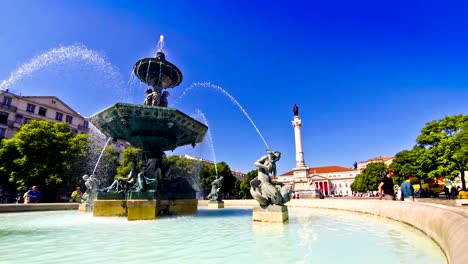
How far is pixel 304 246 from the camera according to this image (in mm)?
4941


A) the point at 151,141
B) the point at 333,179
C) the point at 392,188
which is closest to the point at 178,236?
the point at 151,141

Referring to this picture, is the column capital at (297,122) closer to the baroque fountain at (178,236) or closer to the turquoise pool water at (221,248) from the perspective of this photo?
the baroque fountain at (178,236)

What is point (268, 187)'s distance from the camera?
9117mm

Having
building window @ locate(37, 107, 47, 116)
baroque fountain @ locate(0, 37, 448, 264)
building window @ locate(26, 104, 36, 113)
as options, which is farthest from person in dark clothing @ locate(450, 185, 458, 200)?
building window @ locate(26, 104, 36, 113)

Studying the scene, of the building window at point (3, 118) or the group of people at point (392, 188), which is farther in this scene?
the building window at point (3, 118)

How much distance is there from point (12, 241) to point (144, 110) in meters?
6.47

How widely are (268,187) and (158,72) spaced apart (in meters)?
9.31

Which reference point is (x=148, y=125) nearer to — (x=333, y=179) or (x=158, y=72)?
(x=158, y=72)

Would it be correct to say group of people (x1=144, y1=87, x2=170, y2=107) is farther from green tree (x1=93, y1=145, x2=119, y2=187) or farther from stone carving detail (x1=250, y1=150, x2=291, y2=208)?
green tree (x1=93, y1=145, x2=119, y2=187)

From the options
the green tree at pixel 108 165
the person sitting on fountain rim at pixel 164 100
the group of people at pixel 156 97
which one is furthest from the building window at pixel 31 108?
the person sitting on fountain rim at pixel 164 100

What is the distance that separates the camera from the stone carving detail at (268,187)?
9.04 metres

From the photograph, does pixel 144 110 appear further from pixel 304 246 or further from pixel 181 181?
pixel 304 246

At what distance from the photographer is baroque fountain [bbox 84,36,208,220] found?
10969 mm

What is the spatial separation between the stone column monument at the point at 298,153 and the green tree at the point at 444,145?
17982 mm
